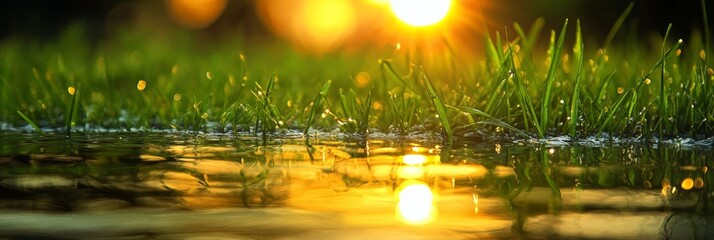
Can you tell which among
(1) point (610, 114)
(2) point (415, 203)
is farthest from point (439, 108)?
(2) point (415, 203)

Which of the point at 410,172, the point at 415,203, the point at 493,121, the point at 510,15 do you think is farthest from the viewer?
the point at 510,15

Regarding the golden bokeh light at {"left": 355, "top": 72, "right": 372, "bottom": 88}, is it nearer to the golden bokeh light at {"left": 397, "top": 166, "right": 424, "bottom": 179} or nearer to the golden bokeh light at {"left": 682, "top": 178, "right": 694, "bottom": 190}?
the golden bokeh light at {"left": 397, "top": 166, "right": 424, "bottom": 179}

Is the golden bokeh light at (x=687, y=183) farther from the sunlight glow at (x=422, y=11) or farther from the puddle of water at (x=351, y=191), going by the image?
the sunlight glow at (x=422, y=11)

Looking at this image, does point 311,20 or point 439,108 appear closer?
point 439,108

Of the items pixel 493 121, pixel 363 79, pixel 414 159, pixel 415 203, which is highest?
pixel 363 79

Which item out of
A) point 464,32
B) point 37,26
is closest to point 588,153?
point 464,32

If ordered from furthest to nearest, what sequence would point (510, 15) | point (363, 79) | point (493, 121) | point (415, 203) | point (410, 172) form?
point (510, 15) < point (363, 79) < point (493, 121) < point (410, 172) < point (415, 203)

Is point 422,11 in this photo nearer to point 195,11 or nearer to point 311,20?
point 311,20
